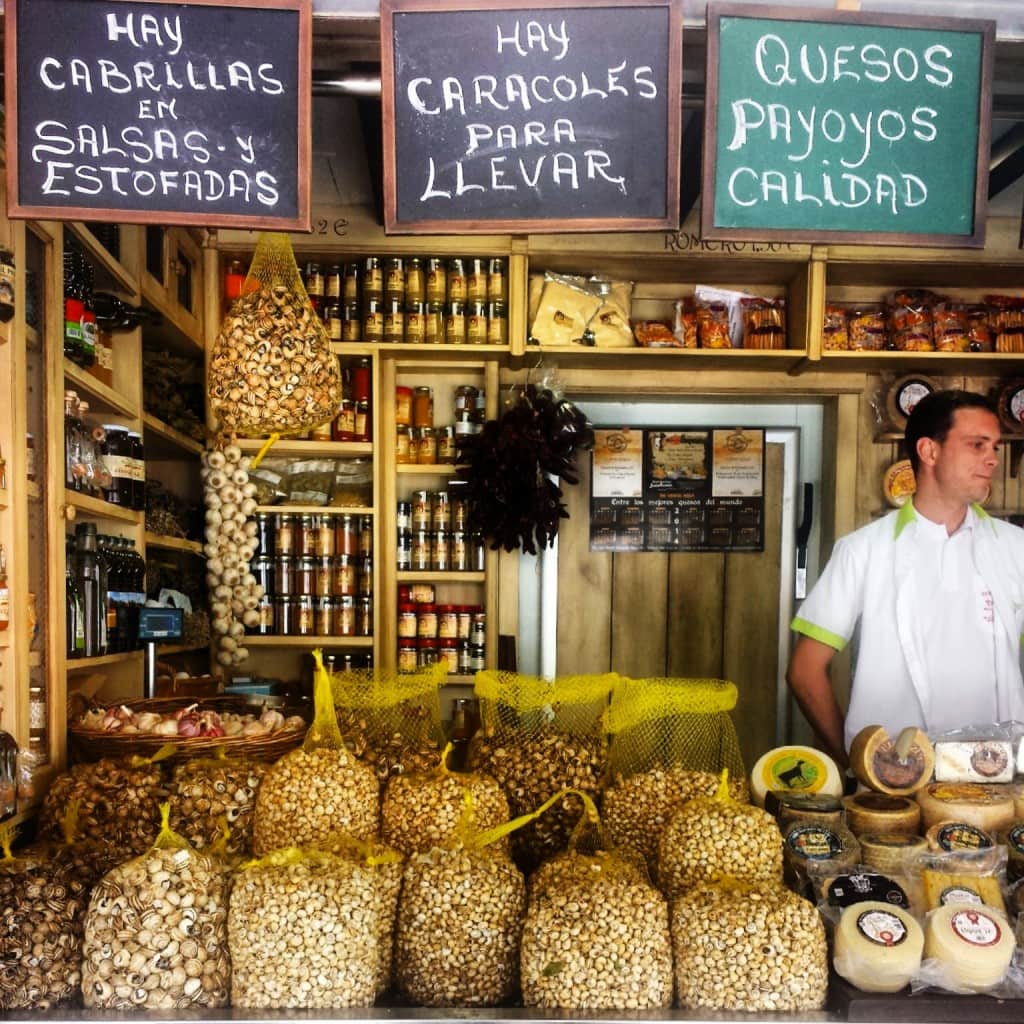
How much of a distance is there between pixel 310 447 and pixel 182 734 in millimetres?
1935

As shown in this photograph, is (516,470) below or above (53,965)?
above

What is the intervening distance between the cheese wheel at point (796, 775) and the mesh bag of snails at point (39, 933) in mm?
1185

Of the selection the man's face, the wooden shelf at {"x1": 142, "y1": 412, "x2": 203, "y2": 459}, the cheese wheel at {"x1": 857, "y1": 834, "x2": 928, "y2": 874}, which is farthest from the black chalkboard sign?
the wooden shelf at {"x1": 142, "y1": 412, "x2": 203, "y2": 459}

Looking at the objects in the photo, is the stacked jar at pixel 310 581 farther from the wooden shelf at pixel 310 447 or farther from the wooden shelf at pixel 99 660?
the wooden shelf at pixel 99 660

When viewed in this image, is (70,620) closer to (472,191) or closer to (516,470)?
(472,191)

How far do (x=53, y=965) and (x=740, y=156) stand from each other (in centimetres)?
169

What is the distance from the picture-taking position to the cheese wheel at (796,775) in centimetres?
190

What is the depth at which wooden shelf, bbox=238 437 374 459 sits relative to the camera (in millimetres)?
3832

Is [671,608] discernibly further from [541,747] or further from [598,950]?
[598,950]

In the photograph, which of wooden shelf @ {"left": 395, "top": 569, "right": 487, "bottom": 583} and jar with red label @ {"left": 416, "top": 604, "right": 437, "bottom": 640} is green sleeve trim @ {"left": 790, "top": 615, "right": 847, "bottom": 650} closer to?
wooden shelf @ {"left": 395, "top": 569, "right": 487, "bottom": 583}

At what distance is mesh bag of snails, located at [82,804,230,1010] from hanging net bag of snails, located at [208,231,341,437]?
3.77 feet

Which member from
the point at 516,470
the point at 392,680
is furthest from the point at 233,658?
the point at 392,680

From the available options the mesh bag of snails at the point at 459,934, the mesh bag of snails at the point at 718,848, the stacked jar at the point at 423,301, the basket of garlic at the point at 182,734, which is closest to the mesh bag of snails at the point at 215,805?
the basket of garlic at the point at 182,734

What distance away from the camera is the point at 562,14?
171 cm
